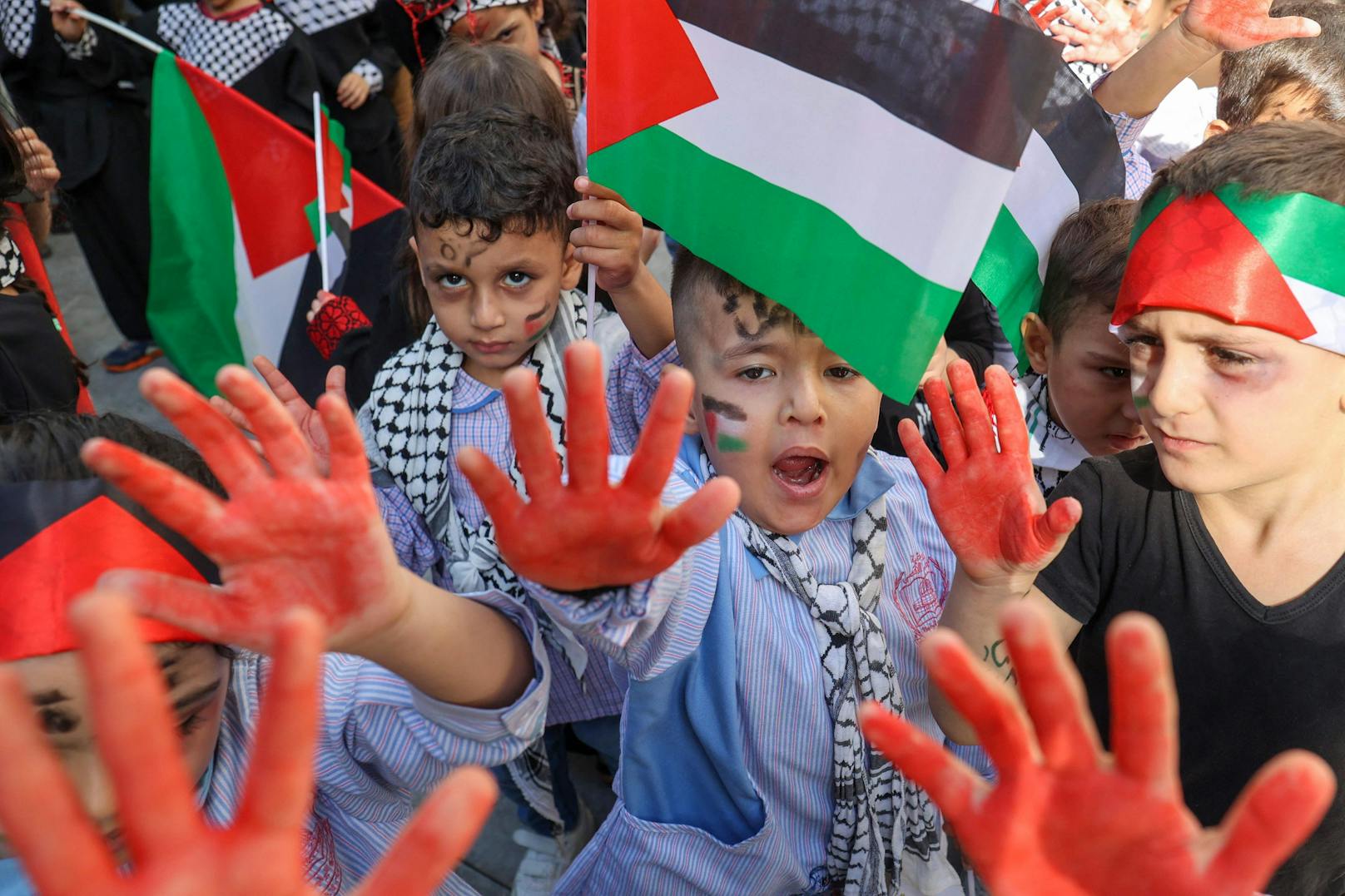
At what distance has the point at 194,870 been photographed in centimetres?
74

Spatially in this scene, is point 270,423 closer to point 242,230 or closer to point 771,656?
point 771,656

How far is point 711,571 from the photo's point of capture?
4.93 feet

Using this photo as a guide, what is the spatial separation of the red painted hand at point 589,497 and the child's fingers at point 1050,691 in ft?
1.16

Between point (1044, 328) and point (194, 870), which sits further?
point (1044, 328)

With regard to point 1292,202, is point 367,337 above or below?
below

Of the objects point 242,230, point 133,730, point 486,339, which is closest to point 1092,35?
point 486,339

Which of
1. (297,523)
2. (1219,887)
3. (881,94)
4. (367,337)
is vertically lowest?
(367,337)

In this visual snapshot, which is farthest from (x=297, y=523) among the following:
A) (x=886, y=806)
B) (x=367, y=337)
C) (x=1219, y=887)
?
(x=367, y=337)

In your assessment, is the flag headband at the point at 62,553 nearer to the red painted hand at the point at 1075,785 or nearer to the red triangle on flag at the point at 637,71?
the red painted hand at the point at 1075,785

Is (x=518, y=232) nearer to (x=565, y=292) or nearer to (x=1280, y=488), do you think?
(x=565, y=292)

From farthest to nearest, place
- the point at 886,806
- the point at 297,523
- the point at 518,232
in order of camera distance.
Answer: the point at 518,232 < the point at 886,806 < the point at 297,523

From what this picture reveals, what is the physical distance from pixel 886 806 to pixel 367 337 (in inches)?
75.0

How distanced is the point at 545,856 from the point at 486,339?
4.32 ft

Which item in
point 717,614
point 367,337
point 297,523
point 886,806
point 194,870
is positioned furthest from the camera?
point 367,337
